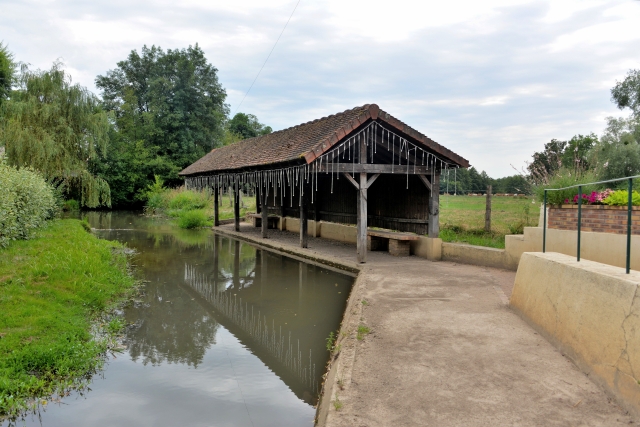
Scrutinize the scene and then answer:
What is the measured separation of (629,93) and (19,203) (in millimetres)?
26158

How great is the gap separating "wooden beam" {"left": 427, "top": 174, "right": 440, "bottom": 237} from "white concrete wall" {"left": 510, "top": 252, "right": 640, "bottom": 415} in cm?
506

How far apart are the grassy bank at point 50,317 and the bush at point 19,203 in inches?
16.0

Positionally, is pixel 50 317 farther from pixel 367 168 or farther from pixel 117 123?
pixel 117 123

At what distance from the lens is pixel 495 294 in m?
7.30

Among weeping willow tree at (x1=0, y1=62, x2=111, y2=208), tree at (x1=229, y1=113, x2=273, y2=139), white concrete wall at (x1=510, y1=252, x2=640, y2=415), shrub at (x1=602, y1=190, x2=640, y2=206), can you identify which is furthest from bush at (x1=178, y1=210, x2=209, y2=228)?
tree at (x1=229, y1=113, x2=273, y2=139)

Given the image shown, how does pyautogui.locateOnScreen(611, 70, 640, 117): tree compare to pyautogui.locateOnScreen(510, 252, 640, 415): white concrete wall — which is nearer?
pyautogui.locateOnScreen(510, 252, 640, 415): white concrete wall

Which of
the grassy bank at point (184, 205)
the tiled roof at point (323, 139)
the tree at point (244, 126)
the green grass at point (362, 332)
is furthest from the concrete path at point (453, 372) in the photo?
the tree at point (244, 126)

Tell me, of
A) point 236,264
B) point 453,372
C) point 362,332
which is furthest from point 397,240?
point 453,372

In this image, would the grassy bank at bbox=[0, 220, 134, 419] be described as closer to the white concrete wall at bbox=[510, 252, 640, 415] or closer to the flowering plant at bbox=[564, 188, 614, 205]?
the white concrete wall at bbox=[510, 252, 640, 415]

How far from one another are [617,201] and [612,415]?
4844 millimetres

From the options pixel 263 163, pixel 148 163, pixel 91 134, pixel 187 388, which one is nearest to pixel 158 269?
pixel 263 163

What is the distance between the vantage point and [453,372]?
421 cm

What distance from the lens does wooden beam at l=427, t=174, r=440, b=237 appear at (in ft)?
35.6

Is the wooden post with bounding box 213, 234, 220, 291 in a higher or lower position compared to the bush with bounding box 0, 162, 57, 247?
lower
